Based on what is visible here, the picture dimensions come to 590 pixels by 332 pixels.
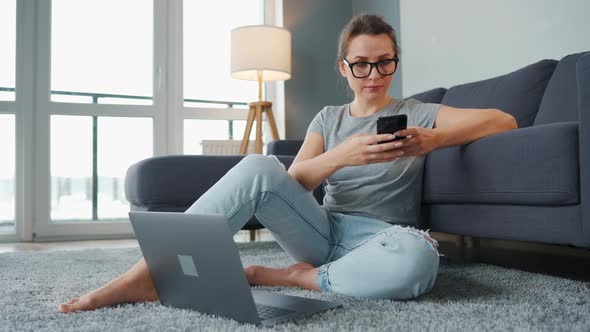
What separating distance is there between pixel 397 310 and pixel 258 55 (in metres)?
2.66

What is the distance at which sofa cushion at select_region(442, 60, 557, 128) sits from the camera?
2158 mm

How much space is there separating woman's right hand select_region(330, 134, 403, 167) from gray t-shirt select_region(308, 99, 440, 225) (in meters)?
0.16

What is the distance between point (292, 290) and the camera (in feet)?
4.36

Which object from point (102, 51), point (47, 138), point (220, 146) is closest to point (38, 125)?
point (47, 138)

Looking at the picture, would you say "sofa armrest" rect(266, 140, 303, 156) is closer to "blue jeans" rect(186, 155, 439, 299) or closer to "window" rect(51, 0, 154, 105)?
"window" rect(51, 0, 154, 105)

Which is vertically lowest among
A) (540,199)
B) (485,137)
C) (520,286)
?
(520,286)

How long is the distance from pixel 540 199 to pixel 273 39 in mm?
2449

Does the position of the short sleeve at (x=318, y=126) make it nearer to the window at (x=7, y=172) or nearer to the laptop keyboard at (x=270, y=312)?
the laptop keyboard at (x=270, y=312)

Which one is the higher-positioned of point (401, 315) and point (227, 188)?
point (227, 188)

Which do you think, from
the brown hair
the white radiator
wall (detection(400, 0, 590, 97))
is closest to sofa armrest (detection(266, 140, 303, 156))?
the white radiator

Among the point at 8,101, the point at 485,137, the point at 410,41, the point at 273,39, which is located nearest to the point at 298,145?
the point at 273,39

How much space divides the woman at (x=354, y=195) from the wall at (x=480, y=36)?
120cm

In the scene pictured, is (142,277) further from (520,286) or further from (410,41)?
(410,41)

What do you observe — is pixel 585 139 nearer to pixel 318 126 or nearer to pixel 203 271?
pixel 318 126
